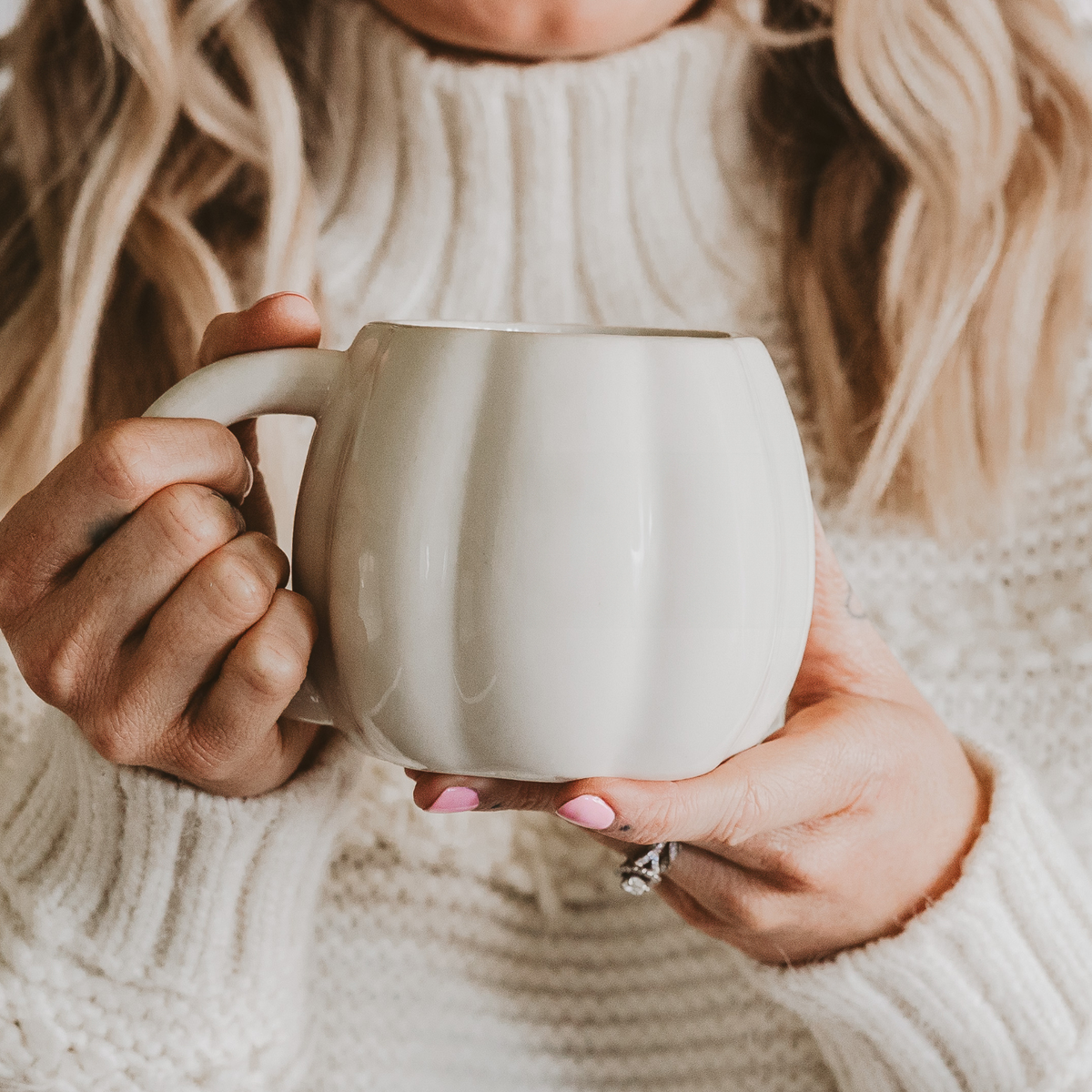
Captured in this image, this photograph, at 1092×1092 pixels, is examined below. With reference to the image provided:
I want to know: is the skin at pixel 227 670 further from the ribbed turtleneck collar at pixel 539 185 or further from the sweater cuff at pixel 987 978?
the ribbed turtleneck collar at pixel 539 185

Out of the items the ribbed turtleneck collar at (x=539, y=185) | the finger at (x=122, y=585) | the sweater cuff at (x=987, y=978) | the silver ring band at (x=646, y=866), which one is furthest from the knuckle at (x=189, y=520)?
the ribbed turtleneck collar at (x=539, y=185)

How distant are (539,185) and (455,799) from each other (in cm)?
57

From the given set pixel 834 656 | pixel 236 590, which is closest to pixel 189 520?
pixel 236 590

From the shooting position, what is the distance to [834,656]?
64 centimetres

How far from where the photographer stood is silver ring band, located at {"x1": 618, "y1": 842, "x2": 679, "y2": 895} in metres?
0.52

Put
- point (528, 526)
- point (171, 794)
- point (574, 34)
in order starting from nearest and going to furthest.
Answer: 1. point (528, 526)
2. point (171, 794)
3. point (574, 34)

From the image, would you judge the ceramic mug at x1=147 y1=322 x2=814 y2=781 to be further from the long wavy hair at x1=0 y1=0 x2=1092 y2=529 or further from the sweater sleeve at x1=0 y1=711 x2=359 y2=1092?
the long wavy hair at x1=0 y1=0 x2=1092 y2=529

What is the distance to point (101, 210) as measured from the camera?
0.86 metres

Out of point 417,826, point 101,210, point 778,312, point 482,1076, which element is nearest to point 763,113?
point 778,312

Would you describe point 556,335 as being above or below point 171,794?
above

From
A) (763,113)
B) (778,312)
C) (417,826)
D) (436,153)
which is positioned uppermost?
(436,153)

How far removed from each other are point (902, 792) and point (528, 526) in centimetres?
32

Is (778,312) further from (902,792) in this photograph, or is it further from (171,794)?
(171,794)

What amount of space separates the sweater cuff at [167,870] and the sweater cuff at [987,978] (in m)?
0.27
